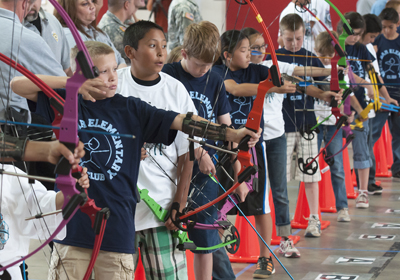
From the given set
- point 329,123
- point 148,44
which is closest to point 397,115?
point 329,123

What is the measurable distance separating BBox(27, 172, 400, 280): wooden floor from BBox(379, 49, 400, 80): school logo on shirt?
5.23ft

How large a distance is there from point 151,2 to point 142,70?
3.03 meters

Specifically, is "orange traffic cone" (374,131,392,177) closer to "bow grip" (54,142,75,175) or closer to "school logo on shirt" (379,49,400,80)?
"school logo on shirt" (379,49,400,80)

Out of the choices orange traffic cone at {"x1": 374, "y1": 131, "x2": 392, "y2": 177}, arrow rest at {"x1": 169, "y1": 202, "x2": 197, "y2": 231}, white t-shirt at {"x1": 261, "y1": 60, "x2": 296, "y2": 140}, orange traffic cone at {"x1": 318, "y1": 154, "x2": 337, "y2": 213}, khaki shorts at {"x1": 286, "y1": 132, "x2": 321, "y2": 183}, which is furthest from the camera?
orange traffic cone at {"x1": 374, "y1": 131, "x2": 392, "y2": 177}

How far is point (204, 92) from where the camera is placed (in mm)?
2531

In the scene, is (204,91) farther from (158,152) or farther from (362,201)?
(362,201)

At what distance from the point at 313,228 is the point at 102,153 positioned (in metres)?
2.53

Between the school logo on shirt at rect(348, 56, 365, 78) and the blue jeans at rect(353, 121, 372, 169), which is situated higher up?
the school logo on shirt at rect(348, 56, 365, 78)

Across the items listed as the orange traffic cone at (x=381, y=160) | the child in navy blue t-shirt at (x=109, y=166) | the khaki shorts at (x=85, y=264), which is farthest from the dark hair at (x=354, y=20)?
the khaki shorts at (x=85, y=264)

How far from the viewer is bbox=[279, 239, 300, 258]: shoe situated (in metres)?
3.53

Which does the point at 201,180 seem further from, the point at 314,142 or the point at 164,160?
the point at 314,142

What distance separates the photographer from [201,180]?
8.32ft

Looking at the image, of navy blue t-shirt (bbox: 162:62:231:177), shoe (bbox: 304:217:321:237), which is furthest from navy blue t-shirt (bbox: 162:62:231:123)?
shoe (bbox: 304:217:321:237)

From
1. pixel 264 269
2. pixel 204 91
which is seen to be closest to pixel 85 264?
pixel 204 91
